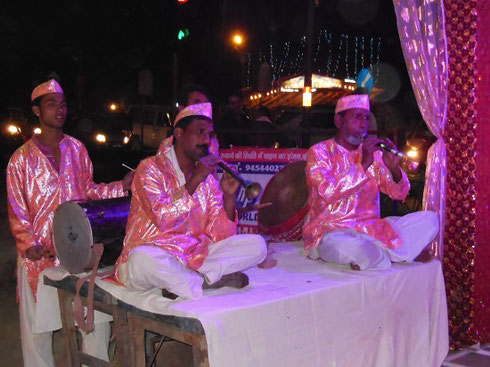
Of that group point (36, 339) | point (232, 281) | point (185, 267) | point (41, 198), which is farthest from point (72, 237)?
point (232, 281)

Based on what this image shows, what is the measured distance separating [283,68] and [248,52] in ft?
6.00

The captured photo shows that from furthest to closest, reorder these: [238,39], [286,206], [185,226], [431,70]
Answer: [238,39] → [286,206] → [431,70] → [185,226]

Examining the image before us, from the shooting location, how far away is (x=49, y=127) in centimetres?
368

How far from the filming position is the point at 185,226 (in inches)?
124

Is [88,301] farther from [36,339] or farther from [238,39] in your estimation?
[238,39]

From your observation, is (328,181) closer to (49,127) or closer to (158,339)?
(158,339)

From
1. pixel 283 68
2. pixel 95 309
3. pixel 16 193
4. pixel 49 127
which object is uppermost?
pixel 283 68

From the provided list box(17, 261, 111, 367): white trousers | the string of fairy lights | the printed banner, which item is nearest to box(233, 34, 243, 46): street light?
the string of fairy lights

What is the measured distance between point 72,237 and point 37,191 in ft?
1.56

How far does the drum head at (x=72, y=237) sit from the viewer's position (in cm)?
330

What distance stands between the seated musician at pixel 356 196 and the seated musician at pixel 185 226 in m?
0.87

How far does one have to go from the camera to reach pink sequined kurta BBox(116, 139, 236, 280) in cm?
298

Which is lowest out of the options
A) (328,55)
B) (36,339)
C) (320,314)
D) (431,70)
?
(36,339)

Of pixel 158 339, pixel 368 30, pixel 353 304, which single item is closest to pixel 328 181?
pixel 353 304
